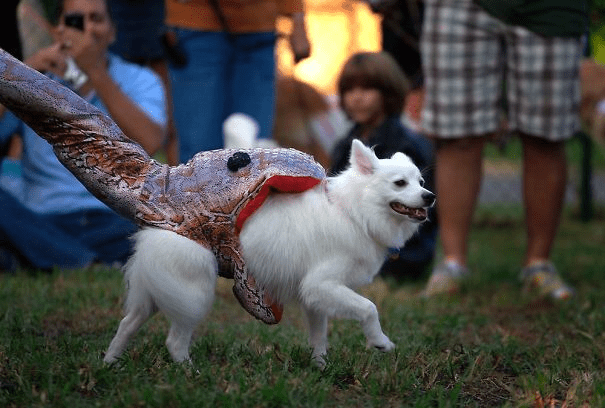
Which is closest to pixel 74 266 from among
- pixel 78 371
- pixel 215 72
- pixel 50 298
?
pixel 50 298

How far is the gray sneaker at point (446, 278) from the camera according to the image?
201 inches

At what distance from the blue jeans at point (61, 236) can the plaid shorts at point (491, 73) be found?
1.78 m

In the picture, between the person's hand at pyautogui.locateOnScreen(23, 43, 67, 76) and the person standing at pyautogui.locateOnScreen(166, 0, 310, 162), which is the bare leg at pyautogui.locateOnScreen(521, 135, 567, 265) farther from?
the person's hand at pyautogui.locateOnScreen(23, 43, 67, 76)

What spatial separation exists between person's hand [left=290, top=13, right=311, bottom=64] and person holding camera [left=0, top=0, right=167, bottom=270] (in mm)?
761

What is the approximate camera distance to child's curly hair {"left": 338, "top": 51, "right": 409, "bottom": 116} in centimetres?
554

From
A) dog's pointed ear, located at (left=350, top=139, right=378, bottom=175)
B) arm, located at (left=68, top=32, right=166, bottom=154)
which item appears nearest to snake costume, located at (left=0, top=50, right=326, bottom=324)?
dog's pointed ear, located at (left=350, top=139, right=378, bottom=175)

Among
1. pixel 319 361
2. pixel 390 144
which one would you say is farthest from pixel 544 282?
pixel 319 361

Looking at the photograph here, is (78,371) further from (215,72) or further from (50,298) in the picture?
(215,72)

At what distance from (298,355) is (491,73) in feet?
8.31

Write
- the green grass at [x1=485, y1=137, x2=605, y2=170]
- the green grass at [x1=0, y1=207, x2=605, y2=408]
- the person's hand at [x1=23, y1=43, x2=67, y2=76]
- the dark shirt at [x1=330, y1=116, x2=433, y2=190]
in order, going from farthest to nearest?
the green grass at [x1=485, y1=137, x2=605, y2=170] → the dark shirt at [x1=330, y1=116, x2=433, y2=190] → the person's hand at [x1=23, y1=43, x2=67, y2=76] → the green grass at [x1=0, y1=207, x2=605, y2=408]

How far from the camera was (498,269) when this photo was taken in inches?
234

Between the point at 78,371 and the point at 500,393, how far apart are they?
125 cm

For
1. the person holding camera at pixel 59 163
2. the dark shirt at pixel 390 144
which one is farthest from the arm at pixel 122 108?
the dark shirt at pixel 390 144

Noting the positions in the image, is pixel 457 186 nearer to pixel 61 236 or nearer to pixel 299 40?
pixel 299 40
